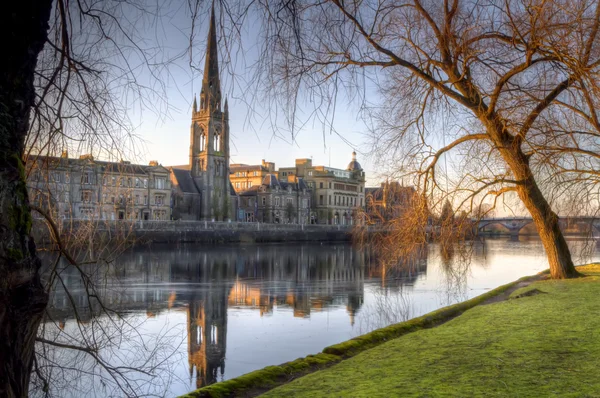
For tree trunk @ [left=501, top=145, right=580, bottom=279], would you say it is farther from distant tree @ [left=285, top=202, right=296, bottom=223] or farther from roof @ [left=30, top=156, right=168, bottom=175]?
A: distant tree @ [left=285, top=202, right=296, bottom=223]

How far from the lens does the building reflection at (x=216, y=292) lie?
1279 centimetres

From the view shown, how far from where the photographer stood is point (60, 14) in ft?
13.7

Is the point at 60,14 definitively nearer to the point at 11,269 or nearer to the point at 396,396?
the point at 11,269

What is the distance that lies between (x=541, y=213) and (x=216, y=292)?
11371 mm

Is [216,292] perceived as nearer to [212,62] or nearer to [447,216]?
[447,216]

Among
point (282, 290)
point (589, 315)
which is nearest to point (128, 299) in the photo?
point (282, 290)

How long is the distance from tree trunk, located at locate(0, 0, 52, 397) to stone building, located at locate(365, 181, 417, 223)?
342 inches

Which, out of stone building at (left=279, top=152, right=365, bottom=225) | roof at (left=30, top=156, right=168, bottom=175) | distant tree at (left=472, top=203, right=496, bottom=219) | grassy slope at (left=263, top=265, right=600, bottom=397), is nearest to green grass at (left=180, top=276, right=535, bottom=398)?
grassy slope at (left=263, top=265, right=600, bottom=397)

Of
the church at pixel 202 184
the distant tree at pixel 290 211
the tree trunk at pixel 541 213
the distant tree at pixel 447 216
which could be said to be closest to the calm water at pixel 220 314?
the distant tree at pixel 447 216

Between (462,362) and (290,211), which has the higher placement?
(290,211)

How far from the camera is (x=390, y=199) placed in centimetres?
1200

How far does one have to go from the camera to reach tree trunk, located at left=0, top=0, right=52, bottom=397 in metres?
3.14

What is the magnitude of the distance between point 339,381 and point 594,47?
8.30 meters

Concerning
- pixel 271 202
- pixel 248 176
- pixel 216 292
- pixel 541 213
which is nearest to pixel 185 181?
pixel 271 202
